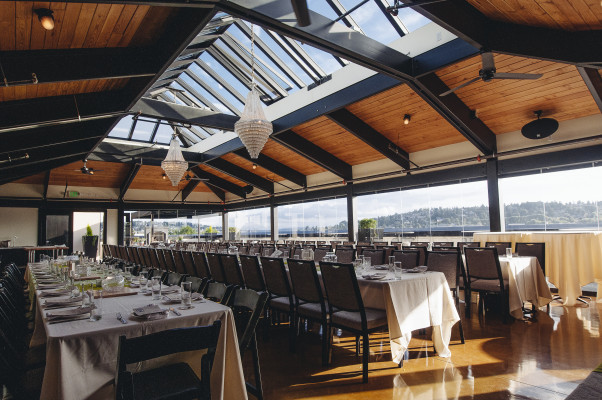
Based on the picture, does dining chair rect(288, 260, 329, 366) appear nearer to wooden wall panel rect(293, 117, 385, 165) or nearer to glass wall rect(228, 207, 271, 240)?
wooden wall panel rect(293, 117, 385, 165)

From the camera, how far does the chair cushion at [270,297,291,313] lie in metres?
4.31

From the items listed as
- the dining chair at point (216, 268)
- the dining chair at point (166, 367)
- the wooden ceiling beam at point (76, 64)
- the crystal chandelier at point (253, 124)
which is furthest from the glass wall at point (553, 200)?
the dining chair at point (166, 367)

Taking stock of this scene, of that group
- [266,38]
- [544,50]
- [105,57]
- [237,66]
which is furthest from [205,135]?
[544,50]

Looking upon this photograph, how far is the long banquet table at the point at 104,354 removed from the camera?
6.23 feet

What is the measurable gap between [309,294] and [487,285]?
2804 mm

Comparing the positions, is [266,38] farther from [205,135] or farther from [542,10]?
[205,135]

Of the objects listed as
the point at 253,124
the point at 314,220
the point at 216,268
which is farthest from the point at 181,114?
the point at 314,220

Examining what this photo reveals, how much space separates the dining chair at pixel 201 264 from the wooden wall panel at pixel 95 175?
365 inches

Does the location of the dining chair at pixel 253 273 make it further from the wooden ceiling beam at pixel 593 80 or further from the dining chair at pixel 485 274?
the wooden ceiling beam at pixel 593 80

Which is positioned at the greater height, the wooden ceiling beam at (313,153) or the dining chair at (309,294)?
the wooden ceiling beam at (313,153)

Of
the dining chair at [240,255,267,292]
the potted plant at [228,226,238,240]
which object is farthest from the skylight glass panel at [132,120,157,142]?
the dining chair at [240,255,267,292]

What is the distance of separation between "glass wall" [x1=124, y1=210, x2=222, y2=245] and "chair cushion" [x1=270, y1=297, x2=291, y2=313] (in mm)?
13306

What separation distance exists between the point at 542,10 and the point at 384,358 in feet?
15.0

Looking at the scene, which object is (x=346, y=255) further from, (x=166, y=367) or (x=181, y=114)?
(x=181, y=114)
